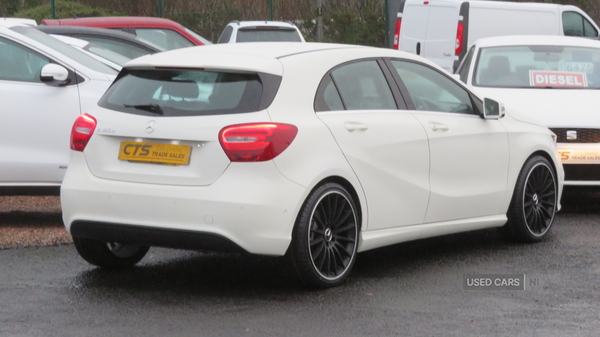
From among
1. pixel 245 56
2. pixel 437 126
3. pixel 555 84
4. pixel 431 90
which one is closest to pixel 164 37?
pixel 555 84

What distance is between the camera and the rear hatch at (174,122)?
614 cm

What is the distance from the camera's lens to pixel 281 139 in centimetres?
612

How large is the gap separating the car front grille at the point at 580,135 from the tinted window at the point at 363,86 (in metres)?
3.09

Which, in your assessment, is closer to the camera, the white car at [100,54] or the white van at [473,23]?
the white car at [100,54]

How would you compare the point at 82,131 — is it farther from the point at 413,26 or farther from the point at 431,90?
the point at 413,26

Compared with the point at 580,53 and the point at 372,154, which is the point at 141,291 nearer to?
the point at 372,154

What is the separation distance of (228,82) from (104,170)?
3.03 ft

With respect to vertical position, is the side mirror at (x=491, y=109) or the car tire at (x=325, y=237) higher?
the side mirror at (x=491, y=109)

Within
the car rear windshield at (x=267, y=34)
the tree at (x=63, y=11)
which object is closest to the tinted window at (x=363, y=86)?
the car rear windshield at (x=267, y=34)

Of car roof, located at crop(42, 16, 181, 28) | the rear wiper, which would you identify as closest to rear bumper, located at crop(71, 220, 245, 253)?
the rear wiper

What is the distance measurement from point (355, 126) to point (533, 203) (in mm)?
2290

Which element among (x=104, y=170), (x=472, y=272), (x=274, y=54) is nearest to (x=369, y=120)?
(x=274, y=54)

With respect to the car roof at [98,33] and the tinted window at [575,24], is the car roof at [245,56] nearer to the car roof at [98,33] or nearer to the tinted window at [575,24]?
the car roof at [98,33]

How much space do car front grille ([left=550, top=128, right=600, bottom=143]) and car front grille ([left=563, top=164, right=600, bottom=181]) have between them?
0.24 meters
